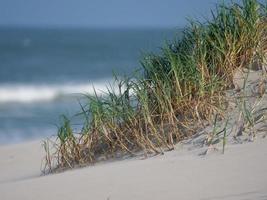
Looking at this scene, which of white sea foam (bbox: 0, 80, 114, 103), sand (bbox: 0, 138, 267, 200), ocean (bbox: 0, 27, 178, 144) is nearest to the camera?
sand (bbox: 0, 138, 267, 200)

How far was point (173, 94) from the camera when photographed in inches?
178

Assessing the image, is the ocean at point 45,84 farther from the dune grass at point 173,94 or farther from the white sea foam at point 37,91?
the dune grass at point 173,94

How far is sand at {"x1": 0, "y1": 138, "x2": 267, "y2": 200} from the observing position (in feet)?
10.8

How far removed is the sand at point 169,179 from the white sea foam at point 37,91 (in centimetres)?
1679

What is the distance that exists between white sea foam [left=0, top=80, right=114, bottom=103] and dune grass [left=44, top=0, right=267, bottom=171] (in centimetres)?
1604

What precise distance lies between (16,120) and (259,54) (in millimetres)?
10497

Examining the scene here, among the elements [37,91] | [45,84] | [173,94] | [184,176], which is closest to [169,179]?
[184,176]

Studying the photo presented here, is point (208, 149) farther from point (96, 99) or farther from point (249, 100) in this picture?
point (96, 99)

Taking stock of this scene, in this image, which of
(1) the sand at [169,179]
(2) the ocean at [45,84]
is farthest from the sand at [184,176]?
(2) the ocean at [45,84]

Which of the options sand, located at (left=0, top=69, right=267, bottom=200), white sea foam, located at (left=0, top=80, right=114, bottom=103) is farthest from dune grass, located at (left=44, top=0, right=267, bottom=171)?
white sea foam, located at (left=0, top=80, right=114, bottom=103)

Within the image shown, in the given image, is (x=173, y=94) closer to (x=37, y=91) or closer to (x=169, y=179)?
(x=169, y=179)

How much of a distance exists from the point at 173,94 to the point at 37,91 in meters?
20.2

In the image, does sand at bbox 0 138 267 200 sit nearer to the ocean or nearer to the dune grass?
the dune grass

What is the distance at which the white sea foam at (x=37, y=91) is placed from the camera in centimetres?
2167
